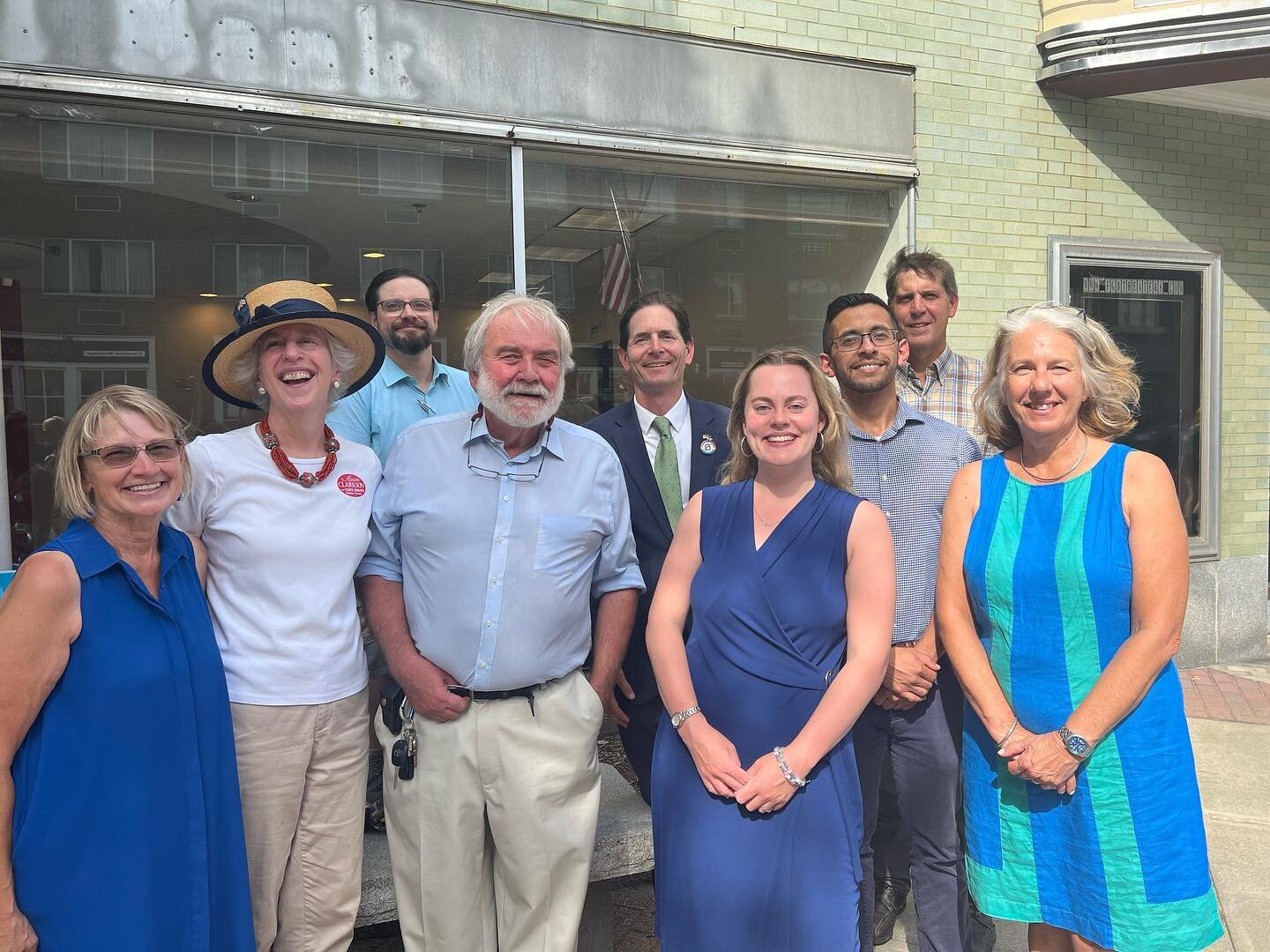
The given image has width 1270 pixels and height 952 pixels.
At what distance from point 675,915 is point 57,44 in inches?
184

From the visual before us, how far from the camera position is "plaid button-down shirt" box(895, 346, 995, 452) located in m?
4.01

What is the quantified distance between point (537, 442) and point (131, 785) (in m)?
1.36

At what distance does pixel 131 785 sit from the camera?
218 cm

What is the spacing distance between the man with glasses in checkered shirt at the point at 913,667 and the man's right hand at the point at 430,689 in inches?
53.3

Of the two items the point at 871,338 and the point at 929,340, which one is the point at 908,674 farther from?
the point at 929,340

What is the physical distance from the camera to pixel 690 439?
358 cm

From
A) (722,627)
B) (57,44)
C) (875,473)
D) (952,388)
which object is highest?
(57,44)

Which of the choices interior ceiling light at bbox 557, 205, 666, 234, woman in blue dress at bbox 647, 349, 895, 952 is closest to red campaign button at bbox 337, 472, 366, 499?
woman in blue dress at bbox 647, 349, 895, 952

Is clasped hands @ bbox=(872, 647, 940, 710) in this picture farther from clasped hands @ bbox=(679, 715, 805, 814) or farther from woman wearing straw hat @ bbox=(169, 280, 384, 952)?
woman wearing straw hat @ bbox=(169, 280, 384, 952)

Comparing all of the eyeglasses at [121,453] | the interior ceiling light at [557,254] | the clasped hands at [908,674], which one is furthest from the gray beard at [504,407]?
the interior ceiling light at [557,254]

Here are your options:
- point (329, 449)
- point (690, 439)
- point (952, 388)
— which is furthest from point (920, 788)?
point (329, 449)

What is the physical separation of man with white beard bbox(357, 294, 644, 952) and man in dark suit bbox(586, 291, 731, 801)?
1.60 ft

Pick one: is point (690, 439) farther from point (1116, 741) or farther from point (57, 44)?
point (57, 44)

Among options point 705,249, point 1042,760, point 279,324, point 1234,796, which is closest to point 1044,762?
point 1042,760
